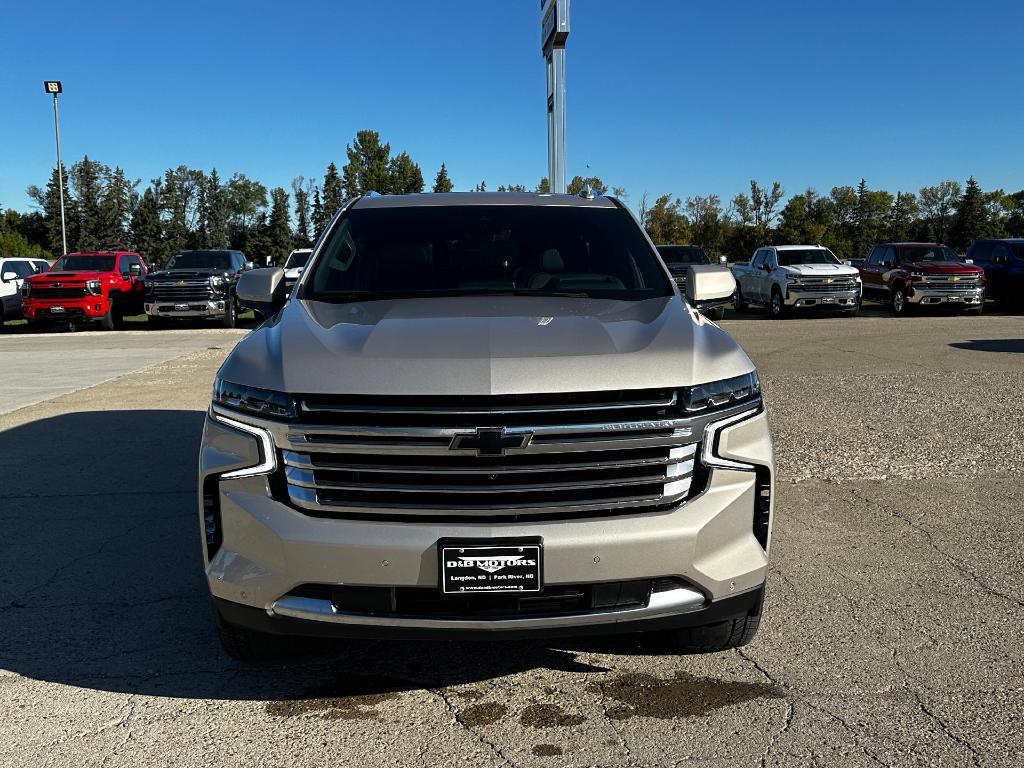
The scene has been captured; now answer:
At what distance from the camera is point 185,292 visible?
2212cm

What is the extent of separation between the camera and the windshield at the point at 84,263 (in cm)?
2328

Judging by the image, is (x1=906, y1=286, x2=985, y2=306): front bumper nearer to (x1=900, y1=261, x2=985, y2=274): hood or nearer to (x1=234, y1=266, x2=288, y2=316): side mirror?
(x1=900, y1=261, x2=985, y2=274): hood

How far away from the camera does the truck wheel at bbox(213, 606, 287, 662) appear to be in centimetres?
337

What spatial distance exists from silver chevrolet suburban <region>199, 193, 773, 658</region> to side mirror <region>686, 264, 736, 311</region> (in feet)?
4.20

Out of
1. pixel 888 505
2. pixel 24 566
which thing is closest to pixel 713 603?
pixel 888 505

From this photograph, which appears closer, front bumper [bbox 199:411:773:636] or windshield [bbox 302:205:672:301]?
front bumper [bbox 199:411:773:636]

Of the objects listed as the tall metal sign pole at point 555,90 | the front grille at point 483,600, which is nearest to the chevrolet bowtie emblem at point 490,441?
the front grille at point 483,600

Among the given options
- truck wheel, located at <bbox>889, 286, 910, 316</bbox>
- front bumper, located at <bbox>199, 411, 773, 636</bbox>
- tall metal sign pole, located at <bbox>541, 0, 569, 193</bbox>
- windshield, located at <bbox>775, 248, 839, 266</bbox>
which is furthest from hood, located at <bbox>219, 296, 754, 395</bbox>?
tall metal sign pole, located at <bbox>541, 0, 569, 193</bbox>

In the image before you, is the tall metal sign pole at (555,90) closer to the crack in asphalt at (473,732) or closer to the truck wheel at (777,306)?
the truck wheel at (777,306)

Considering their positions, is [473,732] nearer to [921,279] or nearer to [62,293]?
[62,293]

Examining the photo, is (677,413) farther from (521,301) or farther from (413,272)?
(413,272)

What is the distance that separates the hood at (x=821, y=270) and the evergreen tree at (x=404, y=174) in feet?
317

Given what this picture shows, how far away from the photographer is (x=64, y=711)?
3.26 m

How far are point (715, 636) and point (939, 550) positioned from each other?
2023 mm
